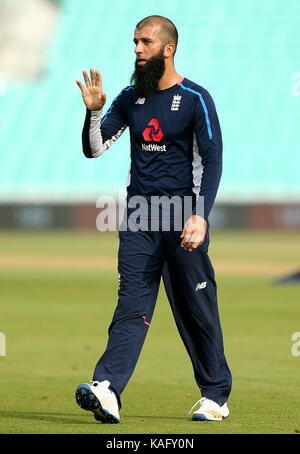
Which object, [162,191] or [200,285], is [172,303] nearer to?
[200,285]


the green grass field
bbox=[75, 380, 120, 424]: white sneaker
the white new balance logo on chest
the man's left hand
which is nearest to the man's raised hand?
the white new balance logo on chest

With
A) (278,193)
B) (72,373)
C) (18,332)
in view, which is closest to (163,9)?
(278,193)

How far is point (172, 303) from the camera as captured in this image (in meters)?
6.42

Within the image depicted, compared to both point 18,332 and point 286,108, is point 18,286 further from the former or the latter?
point 286,108

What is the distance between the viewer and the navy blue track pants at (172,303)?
6215mm

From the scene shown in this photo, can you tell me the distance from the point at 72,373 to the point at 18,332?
10.7 feet

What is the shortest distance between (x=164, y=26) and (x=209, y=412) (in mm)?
2444

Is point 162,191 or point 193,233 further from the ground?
point 162,191

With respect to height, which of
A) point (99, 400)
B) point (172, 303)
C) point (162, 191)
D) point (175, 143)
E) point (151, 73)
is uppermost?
point (151, 73)

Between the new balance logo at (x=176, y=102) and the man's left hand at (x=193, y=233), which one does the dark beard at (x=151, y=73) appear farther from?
the man's left hand at (x=193, y=233)

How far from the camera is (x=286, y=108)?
43.8m

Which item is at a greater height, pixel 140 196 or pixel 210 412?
pixel 140 196

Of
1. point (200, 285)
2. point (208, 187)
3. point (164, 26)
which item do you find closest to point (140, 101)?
point (164, 26)

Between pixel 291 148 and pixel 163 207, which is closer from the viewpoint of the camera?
pixel 163 207
